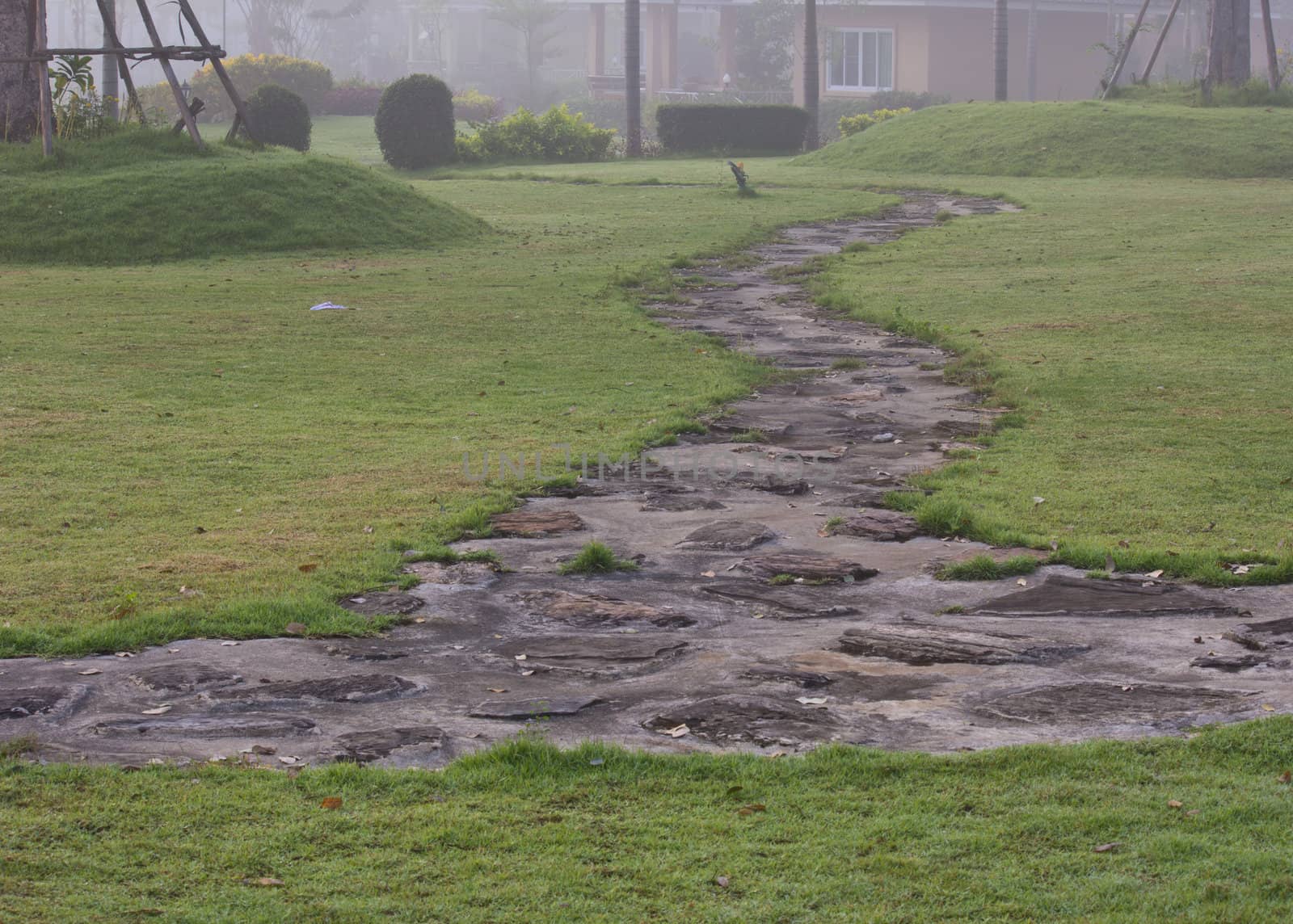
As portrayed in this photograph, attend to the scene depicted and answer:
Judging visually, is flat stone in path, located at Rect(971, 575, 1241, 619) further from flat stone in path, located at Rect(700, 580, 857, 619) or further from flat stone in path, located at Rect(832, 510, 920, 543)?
flat stone in path, located at Rect(832, 510, 920, 543)

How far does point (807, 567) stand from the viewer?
233 inches

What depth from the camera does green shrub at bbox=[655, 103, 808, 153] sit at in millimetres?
36438

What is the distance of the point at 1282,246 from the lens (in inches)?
628

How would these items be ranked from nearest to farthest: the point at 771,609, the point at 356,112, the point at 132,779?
the point at 132,779, the point at 771,609, the point at 356,112

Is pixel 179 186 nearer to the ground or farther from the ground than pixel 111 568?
farther from the ground

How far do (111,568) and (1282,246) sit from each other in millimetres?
13903

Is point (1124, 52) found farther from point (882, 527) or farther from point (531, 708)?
point (531, 708)

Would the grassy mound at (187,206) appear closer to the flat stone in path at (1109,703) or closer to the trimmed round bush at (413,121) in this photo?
the trimmed round bush at (413,121)

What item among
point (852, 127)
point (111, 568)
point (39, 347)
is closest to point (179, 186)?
point (39, 347)

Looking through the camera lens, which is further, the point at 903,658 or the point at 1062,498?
the point at 1062,498

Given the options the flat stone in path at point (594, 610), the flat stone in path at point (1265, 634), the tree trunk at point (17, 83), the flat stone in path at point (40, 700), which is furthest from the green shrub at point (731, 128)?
the flat stone in path at point (40, 700)

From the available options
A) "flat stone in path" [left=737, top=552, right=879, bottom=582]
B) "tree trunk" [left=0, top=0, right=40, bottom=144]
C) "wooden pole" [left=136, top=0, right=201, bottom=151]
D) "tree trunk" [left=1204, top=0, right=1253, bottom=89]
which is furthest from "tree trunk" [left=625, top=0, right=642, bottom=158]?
"flat stone in path" [left=737, top=552, right=879, bottom=582]

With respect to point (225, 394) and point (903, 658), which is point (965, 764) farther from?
point (225, 394)

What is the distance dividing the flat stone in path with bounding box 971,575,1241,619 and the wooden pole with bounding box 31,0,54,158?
1456cm
